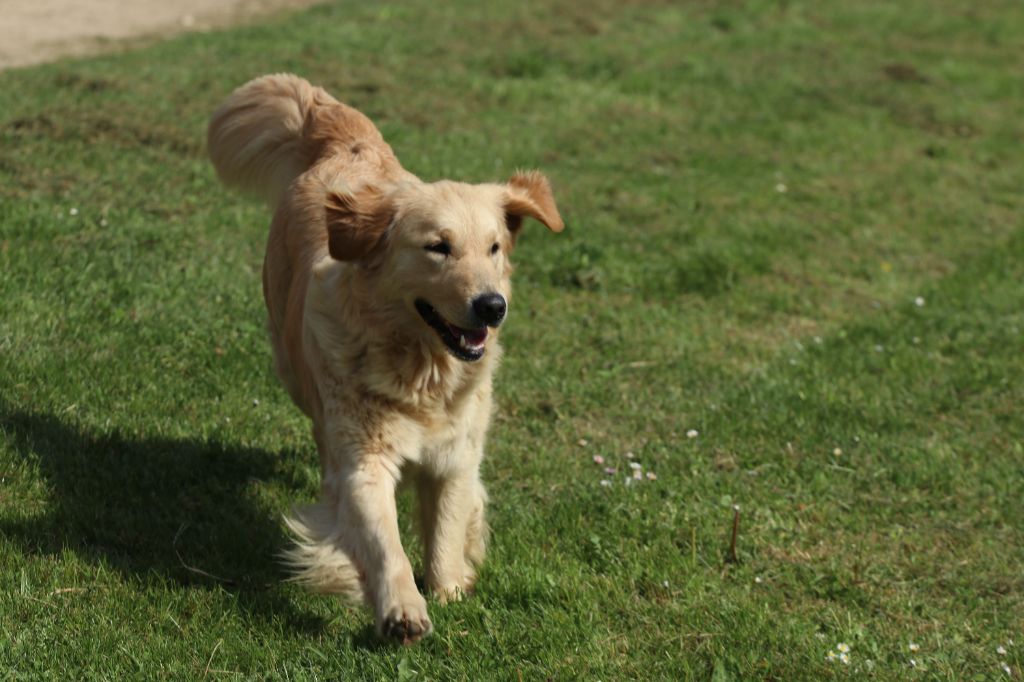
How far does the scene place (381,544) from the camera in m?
Result: 4.14

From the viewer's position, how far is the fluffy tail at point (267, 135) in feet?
19.7

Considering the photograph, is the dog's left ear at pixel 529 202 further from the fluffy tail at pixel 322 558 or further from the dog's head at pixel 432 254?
the fluffy tail at pixel 322 558

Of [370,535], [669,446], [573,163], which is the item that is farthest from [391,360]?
[573,163]

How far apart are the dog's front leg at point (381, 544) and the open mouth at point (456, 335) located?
482mm

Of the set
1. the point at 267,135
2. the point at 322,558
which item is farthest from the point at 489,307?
the point at 267,135

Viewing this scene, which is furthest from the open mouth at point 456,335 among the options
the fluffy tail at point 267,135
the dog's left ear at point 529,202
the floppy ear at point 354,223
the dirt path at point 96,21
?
the dirt path at point 96,21

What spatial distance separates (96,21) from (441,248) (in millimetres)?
10535

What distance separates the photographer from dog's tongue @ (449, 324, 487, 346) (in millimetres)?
4414

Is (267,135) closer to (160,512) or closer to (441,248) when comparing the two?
(441,248)

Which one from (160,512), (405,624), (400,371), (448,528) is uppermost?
(400,371)

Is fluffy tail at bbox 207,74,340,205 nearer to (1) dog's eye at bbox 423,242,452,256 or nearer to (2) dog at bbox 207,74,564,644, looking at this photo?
(2) dog at bbox 207,74,564,644

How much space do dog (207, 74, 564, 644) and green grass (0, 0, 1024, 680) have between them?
234 millimetres

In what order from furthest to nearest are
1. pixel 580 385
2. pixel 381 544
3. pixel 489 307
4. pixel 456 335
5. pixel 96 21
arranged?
pixel 96 21, pixel 580 385, pixel 456 335, pixel 489 307, pixel 381 544

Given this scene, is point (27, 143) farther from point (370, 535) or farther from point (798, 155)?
point (798, 155)
